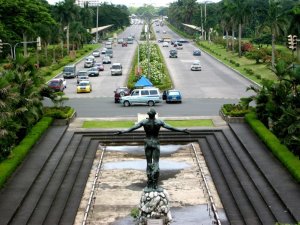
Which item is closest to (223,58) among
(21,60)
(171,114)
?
(171,114)

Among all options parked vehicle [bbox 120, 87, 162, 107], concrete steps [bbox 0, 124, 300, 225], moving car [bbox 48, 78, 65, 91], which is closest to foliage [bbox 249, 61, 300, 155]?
concrete steps [bbox 0, 124, 300, 225]

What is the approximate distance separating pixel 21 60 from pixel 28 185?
14.6m

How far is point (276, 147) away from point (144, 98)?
23462 millimetres

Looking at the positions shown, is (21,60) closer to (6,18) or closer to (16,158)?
(16,158)

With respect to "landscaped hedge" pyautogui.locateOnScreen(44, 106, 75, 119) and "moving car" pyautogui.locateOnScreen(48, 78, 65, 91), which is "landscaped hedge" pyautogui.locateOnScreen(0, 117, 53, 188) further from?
"moving car" pyautogui.locateOnScreen(48, 78, 65, 91)

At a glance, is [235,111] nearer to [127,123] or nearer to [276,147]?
[127,123]

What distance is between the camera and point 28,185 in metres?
25.6

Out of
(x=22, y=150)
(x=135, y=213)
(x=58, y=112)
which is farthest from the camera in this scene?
(x=58, y=112)

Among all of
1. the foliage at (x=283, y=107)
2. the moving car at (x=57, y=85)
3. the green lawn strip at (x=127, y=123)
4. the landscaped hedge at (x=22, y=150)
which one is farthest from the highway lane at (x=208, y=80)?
the landscaped hedge at (x=22, y=150)

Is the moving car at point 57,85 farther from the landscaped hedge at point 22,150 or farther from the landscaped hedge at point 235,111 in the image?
the landscaped hedge at point 235,111

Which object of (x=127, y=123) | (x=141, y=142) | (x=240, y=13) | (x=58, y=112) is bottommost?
(x=141, y=142)

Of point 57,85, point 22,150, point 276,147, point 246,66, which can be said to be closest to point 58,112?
point 22,150

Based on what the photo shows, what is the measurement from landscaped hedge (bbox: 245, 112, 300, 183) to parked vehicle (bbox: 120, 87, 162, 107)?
1449 cm

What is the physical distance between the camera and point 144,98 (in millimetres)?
52812
